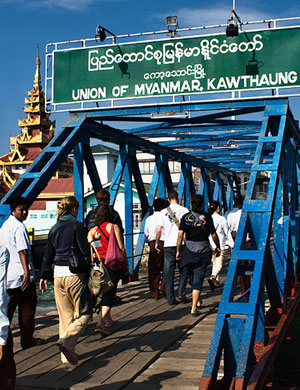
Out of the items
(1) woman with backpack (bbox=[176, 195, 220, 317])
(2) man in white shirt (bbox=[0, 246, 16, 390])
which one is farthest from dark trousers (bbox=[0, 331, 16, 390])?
(1) woman with backpack (bbox=[176, 195, 220, 317])

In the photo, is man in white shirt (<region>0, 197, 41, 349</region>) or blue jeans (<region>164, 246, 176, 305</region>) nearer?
man in white shirt (<region>0, 197, 41, 349</region>)

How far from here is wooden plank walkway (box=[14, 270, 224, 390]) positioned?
495 cm

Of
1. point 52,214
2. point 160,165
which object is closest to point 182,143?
point 160,165

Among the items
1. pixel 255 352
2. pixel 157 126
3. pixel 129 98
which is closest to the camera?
pixel 255 352

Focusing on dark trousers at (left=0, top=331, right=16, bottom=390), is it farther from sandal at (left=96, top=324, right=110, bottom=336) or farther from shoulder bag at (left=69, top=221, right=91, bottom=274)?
sandal at (left=96, top=324, right=110, bottom=336)

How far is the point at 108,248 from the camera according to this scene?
21.2 feet

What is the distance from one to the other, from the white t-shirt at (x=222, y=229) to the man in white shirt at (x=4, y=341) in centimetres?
676

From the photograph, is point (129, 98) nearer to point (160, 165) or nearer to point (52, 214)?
point (160, 165)

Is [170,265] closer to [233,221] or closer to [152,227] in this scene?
[152,227]

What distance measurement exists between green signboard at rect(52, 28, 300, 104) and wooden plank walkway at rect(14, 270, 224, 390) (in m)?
3.63

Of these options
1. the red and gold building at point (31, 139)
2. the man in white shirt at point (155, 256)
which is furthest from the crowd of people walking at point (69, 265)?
the red and gold building at point (31, 139)

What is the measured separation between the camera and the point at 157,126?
1146cm

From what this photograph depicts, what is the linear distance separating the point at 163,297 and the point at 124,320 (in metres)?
2.04

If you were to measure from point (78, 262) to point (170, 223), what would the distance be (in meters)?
3.34
